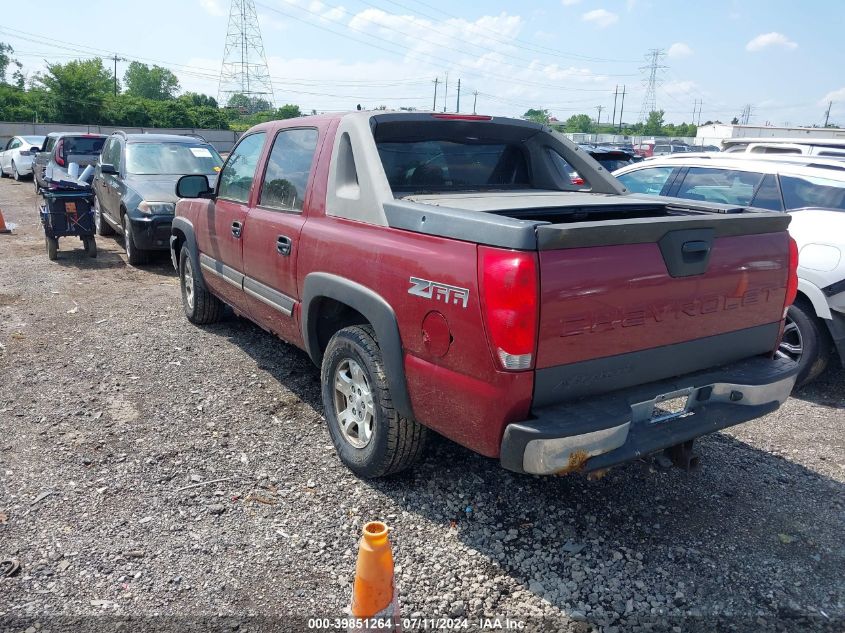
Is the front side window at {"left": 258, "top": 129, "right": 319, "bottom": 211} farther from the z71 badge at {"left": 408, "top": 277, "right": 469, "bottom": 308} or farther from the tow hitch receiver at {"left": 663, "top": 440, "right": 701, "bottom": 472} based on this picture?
the tow hitch receiver at {"left": 663, "top": 440, "right": 701, "bottom": 472}

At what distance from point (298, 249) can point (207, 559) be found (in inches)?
71.0

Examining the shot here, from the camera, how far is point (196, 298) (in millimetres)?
6113

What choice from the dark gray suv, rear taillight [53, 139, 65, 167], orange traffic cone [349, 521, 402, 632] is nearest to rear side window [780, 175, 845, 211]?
orange traffic cone [349, 521, 402, 632]

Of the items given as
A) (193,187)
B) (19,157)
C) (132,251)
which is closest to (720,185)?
(193,187)

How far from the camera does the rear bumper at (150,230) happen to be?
28.3ft

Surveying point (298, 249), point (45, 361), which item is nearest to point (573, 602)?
→ point (298, 249)

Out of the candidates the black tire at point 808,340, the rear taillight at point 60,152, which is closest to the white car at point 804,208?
the black tire at point 808,340

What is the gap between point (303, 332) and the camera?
396 centimetres

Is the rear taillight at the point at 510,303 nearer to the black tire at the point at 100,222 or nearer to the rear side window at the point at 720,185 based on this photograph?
the rear side window at the point at 720,185

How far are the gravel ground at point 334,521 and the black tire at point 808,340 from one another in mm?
303

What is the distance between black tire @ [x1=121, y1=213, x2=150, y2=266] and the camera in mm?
8836

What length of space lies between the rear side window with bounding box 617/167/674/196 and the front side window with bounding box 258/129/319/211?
3.85m

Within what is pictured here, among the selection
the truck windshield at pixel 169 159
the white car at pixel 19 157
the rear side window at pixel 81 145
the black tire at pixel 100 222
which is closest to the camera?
the truck windshield at pixel 169 159

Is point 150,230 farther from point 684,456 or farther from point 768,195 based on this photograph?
point 684,456
